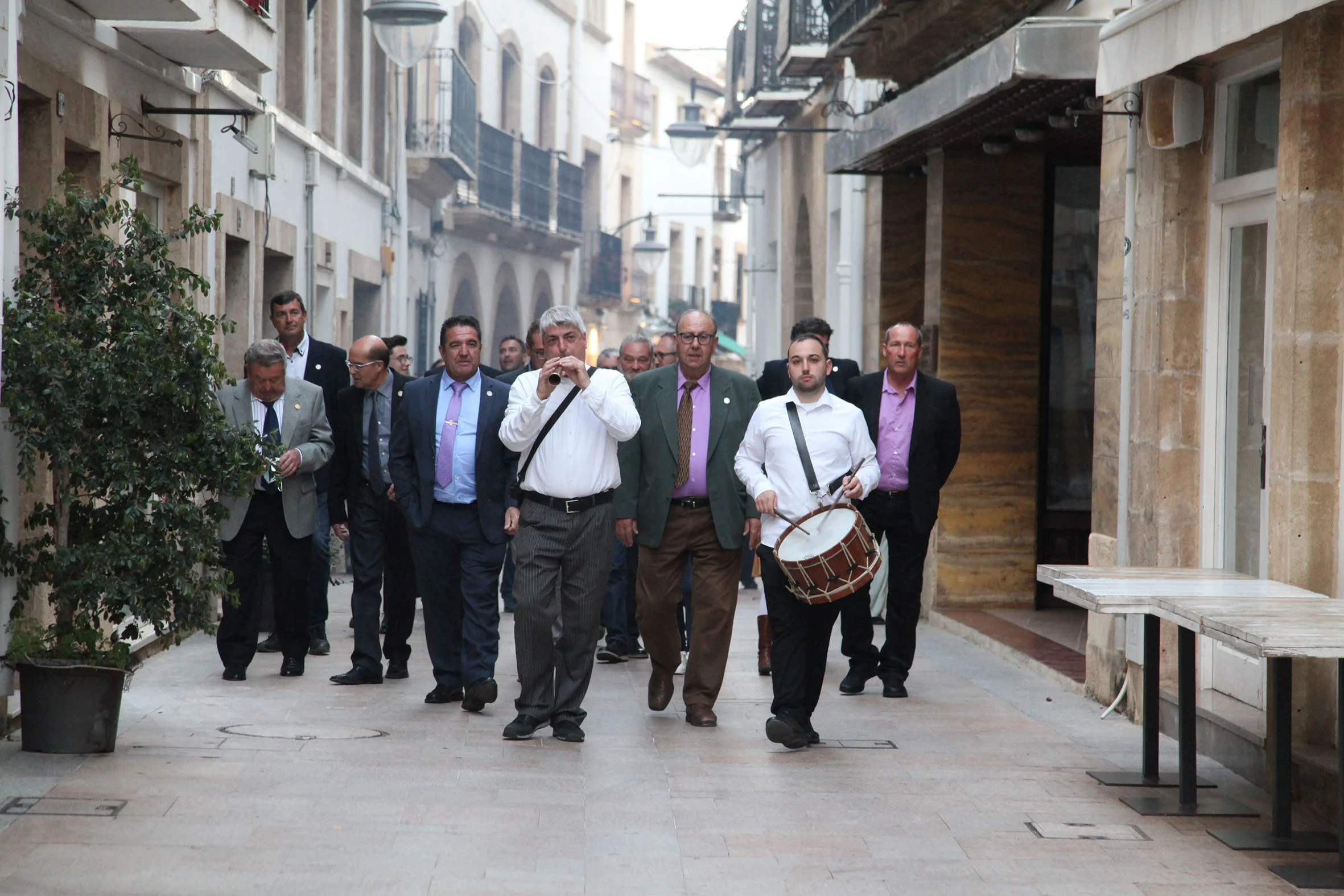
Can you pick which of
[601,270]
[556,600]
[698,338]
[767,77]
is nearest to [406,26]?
[767,77]

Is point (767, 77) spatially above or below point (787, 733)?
above

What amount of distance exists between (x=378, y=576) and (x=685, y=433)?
7.07ft

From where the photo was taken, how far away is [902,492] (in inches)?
387

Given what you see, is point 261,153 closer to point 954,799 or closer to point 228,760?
point 228,760

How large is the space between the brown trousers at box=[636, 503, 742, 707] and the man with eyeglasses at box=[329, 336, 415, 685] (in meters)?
1.64

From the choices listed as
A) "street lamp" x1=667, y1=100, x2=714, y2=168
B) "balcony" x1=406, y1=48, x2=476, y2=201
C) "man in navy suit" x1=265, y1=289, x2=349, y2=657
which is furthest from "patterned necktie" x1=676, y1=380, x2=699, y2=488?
"street lamp" x1=667, y1=100, x2=714, y2=168

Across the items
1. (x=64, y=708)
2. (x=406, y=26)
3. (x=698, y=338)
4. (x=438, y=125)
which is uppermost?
(x=438, y=125)

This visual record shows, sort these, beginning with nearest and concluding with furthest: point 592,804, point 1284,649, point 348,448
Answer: point 1284,649
point 592,804
point 348,448

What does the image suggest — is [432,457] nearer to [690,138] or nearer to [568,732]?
[568,732]

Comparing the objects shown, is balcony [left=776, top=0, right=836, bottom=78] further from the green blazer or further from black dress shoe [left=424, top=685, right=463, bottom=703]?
black dress shoe [left=424, top=685, right=463, bottom=703]

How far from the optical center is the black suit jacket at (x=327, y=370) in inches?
436

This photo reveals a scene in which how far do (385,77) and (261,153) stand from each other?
27.7 ft

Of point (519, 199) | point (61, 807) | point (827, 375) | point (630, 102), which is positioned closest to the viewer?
point (61, 807)

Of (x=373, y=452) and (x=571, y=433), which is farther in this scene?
(x=373, y=452)
